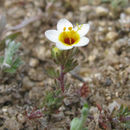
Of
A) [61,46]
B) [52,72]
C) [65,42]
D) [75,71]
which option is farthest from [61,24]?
[75,71]

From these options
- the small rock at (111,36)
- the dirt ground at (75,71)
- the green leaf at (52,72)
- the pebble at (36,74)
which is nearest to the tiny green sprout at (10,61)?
the dirt ground at (75,71)

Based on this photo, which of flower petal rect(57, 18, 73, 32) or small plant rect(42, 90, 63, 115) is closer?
small plant rect(42, 90, 63, 115)

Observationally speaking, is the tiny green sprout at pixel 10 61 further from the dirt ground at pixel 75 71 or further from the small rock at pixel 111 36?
the small rock at pixel 111 36

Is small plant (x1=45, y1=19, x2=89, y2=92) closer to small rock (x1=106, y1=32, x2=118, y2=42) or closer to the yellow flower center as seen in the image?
the yellow flower center

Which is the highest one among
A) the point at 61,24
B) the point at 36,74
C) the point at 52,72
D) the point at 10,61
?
the point at 61,24

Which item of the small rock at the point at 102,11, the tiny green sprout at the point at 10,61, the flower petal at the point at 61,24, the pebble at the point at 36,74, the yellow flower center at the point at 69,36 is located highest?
the small rock at the point at 102,11

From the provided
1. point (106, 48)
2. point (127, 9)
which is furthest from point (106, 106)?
point (127, 9)

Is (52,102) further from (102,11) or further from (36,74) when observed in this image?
(102,11)

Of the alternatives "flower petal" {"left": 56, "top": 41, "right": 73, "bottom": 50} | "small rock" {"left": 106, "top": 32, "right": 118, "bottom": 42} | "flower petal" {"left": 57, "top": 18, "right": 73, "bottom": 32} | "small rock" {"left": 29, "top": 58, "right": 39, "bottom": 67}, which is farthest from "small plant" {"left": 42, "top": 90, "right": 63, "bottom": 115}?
"small rock" {"left": 106, "top": 32, "right": 118, "bottom": 42}

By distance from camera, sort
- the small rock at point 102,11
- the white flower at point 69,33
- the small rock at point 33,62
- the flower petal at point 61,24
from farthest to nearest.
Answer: the small rock at point 102,11 → the small rock at point 33,62 → the flower petal at point 61,24 → the white flower at point 69,33
